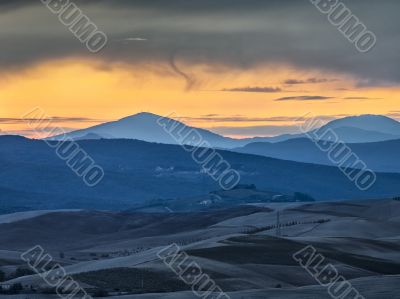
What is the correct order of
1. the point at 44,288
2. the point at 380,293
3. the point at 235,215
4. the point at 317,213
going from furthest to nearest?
the point at 235,215, the point at 317,213, the point at 44,288, the point at 380,293

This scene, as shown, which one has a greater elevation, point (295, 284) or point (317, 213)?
point (317, 213)

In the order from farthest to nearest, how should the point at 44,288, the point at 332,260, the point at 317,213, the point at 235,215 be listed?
1. the point at 235,215
2. the point at 317,213
3. the point at 332,260
4. the point at 44,288

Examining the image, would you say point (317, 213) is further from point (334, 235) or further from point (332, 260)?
point (332, 260)

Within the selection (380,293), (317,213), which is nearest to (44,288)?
(380,293)

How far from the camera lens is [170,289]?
5853 centimetres

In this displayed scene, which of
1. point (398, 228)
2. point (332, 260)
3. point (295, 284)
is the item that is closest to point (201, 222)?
point (398, 228)

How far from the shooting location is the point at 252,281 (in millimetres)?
63969

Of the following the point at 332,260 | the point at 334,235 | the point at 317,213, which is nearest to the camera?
the point at 332,260

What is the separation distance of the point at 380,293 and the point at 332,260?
899 inches

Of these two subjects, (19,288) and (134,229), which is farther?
(134,229)

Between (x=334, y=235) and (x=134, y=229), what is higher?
(x=134, y=229)

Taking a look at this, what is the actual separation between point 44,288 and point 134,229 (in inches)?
3786

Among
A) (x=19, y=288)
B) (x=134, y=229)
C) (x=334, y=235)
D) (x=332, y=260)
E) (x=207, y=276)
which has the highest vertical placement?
(x=134, y=229)

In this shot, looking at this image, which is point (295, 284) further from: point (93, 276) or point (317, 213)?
point (317, 213)
